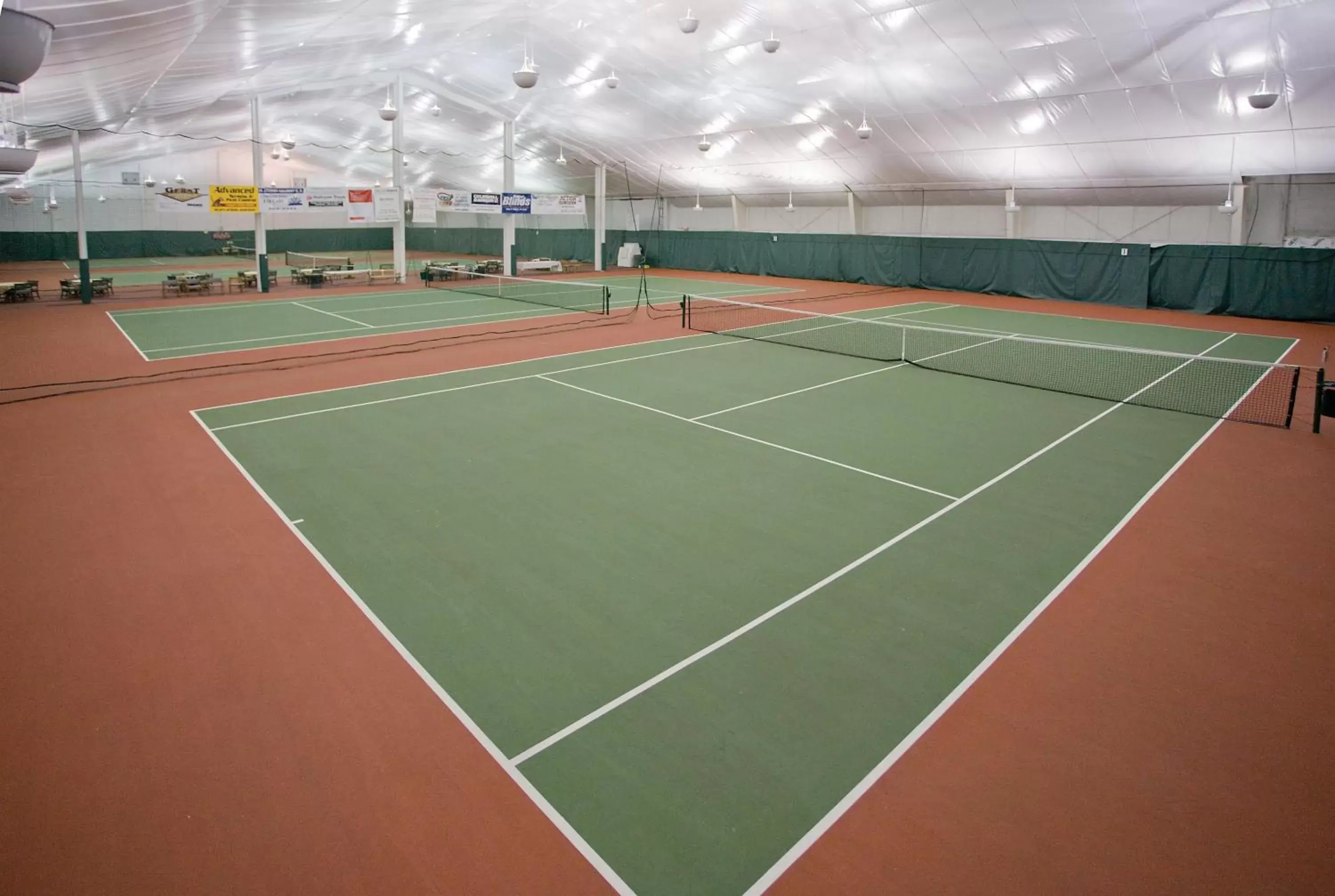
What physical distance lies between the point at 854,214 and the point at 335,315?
24.5m

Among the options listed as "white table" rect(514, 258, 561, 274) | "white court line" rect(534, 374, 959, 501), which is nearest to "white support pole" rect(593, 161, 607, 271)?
"white table" rect(514, 258, 561, 274)

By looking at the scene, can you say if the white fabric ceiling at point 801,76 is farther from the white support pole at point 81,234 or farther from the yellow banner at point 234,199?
the yellow banner at point 234,199

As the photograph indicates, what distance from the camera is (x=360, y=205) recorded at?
109 ft

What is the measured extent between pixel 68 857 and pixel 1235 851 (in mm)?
5689

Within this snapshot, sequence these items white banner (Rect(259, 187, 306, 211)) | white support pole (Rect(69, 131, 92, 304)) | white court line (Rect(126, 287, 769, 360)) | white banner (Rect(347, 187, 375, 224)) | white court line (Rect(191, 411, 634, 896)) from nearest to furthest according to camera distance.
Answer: white court line (Rect(191, 411, 634, 896)), white court line (Rect(126, 287, 769, 360)), white support pole (Rect(69, 131, 92, 304)), white banner (Rect(259, 187, 306, 211)), white banner (Rect(347, 187, 375, 224))

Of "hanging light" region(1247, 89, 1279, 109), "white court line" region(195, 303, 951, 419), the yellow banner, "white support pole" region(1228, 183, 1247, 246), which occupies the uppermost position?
"hanging light" region(1247, 89, 1279, 109)

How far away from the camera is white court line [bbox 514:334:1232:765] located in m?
4.79

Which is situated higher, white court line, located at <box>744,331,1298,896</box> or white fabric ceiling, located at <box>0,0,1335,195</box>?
white fabric ceiling, located at <box>0,0,1335,195</box>

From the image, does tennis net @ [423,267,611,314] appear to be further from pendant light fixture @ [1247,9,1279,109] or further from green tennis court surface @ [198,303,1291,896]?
pendant light fixture @ [1247,9,1279,109]

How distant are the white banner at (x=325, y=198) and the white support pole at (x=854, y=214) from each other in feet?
73.1

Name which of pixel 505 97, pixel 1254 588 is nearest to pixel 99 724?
pixel 1254 588

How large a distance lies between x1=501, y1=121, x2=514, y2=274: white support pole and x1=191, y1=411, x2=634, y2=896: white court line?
32207mm

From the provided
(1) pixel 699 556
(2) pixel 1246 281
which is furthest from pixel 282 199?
(2) pixel 1246 281

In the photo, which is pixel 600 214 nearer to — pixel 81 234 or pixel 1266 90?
pixel 81 234
